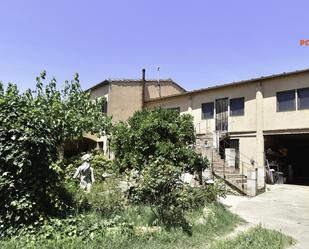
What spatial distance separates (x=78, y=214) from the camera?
25.2ft

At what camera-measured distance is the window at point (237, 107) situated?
19.3 m

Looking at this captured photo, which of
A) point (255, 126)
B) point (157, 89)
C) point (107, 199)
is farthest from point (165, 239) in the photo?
point (157, 89)

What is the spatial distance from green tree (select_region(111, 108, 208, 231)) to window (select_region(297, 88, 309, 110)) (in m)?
8.22

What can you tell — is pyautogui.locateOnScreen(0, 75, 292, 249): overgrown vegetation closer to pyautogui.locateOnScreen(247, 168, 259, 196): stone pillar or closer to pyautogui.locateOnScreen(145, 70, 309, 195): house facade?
pyautogui.locateOnScreen(247, 168, 259, 196): stone pillar

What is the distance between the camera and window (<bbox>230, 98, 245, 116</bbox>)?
63.2ft

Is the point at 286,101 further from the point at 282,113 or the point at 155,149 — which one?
the point at 155,149

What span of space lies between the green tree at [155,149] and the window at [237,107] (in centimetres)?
849

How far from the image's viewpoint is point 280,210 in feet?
36.3

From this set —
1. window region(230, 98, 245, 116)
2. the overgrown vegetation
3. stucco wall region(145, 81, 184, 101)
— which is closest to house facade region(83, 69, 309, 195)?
window region(230, 98, 245, 116)

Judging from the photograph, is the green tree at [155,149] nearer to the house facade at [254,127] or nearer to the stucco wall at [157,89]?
Result: the house facade at [254,127]

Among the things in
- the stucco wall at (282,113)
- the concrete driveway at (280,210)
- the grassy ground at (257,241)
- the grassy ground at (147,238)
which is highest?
the stucco wall at (282,113)

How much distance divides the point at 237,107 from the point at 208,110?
2.40 metres

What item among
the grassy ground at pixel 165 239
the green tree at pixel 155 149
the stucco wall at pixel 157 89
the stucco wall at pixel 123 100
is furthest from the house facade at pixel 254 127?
the grassy ground at pixel 165 239

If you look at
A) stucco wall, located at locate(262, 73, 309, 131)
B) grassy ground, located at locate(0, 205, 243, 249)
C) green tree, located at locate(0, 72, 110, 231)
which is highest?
stucco wall, located at locate(262, 73, 309, 131)
